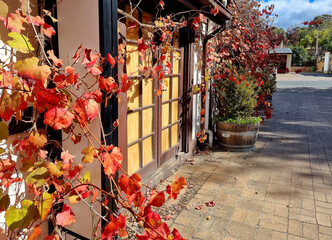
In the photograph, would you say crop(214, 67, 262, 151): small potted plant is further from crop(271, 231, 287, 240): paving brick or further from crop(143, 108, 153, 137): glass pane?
crop(271, 231, 287, 240): paving brick

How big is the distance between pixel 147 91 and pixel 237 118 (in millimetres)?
2301

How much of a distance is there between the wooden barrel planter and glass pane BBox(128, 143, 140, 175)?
2.30 m

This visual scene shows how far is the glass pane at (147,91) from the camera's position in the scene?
335 centimetres

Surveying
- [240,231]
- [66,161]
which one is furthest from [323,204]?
[66,161]

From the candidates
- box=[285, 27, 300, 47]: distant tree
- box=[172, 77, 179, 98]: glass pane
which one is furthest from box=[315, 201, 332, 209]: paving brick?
box=[285, 27, 300, 47]: distant tree

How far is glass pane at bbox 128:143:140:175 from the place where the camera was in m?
3.13

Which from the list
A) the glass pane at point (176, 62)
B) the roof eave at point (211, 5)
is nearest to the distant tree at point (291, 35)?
the roof eave at point (211, 5)

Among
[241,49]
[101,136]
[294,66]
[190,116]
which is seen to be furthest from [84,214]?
[294,66]

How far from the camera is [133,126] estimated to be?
319cm

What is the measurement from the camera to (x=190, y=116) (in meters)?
4.61

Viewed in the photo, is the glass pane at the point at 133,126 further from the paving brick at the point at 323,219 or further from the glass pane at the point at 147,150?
the paving brick at the point at 323,219

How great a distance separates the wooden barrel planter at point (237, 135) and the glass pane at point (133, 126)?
2297 mm

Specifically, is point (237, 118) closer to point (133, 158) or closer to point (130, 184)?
point (133, 158)

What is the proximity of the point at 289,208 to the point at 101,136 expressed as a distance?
7.77ft
